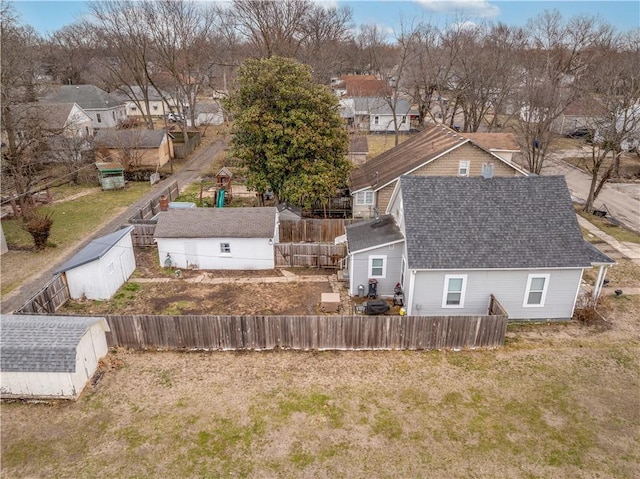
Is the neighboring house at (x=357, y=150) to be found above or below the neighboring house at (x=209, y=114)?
below

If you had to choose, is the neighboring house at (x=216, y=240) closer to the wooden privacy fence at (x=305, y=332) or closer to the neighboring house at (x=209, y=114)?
the wooden privacy fence at (x=305, y=332)

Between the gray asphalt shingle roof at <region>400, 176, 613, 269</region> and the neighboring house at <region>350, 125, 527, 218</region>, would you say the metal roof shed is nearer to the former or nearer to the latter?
the neighboring house at <region>350, 125, 527, 218</region>

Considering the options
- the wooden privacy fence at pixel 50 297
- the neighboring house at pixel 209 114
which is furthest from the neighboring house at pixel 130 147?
the neighboring house at pixel 209 114

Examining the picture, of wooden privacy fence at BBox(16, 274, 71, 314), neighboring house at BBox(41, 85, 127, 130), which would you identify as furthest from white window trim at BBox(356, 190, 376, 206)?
neighboring house at BBox(41, 85, 127, 130)

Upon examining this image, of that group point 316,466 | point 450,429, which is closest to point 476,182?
point 450,429

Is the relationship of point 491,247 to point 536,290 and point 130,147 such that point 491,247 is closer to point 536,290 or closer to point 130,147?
point 536,290

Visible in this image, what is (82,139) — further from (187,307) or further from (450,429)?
(450,429)
